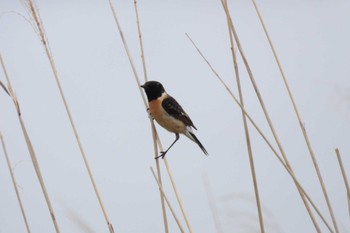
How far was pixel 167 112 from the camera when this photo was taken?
2432 millimetres

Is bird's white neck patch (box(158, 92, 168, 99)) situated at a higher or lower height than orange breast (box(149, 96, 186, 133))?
higher

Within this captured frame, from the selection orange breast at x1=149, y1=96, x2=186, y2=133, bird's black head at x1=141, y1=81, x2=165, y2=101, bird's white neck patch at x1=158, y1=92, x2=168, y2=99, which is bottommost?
orange breast at x1=149, y1=96, x2=186, y2=133

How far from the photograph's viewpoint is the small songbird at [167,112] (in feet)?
7.93

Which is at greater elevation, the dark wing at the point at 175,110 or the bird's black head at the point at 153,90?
the bird's black head at the point at 153,90

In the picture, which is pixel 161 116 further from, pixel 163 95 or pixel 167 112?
pixel 163 95

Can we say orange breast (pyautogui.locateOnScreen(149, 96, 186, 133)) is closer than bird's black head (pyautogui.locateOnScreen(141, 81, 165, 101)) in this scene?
Yes

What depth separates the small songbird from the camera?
2418 mm

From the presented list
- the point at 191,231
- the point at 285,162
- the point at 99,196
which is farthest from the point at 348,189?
the point at 99,196

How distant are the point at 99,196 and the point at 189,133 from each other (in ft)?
3.48

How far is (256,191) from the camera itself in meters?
1.62

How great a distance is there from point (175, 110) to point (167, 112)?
0.08 m

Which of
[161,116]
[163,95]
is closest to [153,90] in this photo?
[163,95]

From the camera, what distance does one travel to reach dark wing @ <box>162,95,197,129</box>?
2.45 metres

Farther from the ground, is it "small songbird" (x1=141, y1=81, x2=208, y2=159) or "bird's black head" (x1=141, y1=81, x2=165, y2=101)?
"bird's black head" (x1=141, y1=81, x2=165, y2=101)
